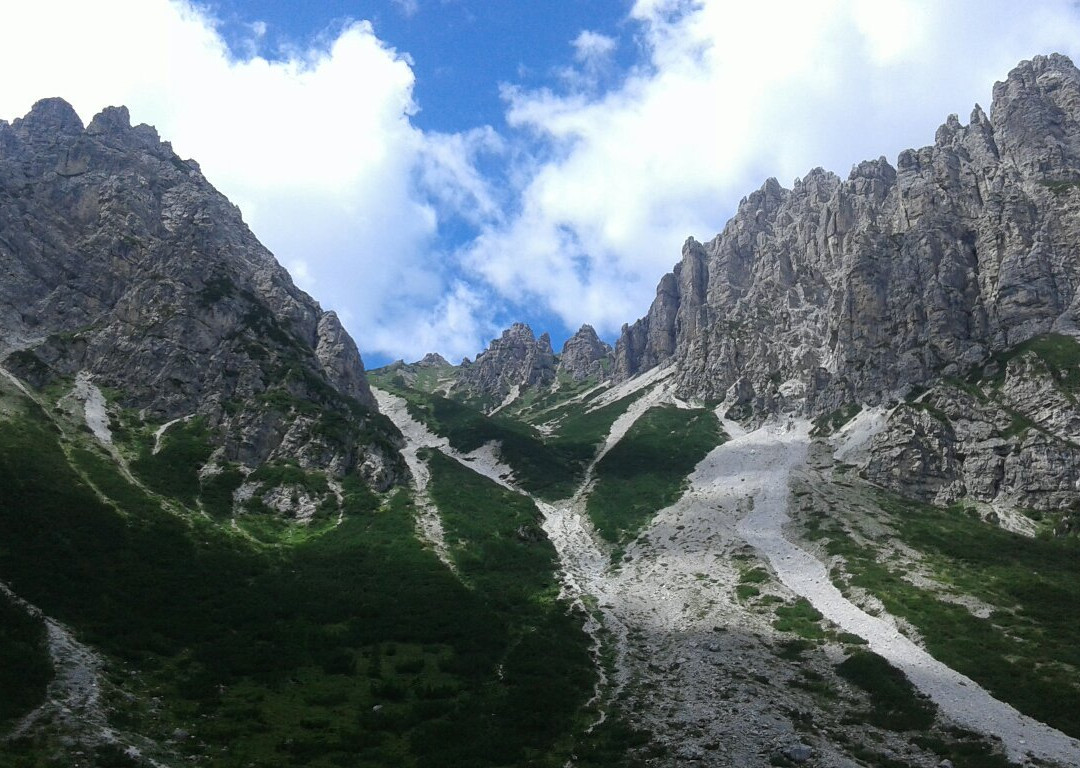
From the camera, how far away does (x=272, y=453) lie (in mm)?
93812

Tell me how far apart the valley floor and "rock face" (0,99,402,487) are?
33.7 meters

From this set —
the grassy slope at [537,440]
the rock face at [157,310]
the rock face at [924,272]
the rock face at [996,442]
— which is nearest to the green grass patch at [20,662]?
the rock face at [157,310]

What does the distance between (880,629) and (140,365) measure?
108 m

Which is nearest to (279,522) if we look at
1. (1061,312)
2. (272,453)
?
(272,453)

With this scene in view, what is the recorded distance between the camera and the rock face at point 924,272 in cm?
12562

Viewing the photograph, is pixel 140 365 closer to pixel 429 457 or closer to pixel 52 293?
pixel 52 293

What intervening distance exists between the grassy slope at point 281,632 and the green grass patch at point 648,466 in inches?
1033

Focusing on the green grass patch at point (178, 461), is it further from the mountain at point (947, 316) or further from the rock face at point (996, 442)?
the mountain at point (947, 316)

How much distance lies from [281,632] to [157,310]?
90.5m

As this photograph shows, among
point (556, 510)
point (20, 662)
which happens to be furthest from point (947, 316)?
point (20, 662)

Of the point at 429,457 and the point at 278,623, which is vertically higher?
the point at 429,457

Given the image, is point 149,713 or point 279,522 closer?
point 149,713

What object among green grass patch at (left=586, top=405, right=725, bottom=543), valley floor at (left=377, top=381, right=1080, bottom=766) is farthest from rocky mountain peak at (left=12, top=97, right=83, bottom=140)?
green grass patch at (left=586, top=405, right=725, bottom=543)

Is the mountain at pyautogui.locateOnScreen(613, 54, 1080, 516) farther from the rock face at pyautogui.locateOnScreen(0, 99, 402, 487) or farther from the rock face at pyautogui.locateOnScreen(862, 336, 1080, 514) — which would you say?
the rock face at pyautogui.locateOnScreen(0, 99, 402, 487)
